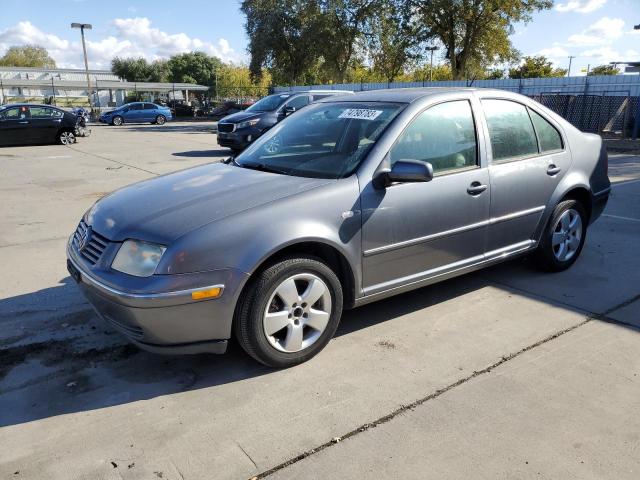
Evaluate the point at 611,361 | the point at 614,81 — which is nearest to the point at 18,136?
the point at 611,361

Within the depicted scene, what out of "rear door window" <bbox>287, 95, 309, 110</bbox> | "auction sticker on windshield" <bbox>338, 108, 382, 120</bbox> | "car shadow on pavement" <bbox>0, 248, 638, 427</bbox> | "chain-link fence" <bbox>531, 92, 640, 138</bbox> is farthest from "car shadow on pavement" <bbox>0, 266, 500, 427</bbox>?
"chain-link fence" <bbox>531, 92, 640, 138</bbox>

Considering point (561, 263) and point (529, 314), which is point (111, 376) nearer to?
point (529, 314)

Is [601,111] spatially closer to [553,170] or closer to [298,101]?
[298,101]

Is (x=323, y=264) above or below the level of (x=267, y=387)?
above

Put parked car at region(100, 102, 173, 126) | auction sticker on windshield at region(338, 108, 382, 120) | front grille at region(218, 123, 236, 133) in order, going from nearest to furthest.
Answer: auction sticker on windshield at region(338, 108, 382, 120) → front grille at region(218, 123, 236, 133) → parked car at region(100, 102, 173, 126)

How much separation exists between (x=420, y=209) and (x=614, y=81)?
74.3 ft

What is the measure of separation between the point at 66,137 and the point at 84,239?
695 inches

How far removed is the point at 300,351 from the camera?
3260mm

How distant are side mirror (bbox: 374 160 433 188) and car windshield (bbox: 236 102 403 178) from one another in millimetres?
199

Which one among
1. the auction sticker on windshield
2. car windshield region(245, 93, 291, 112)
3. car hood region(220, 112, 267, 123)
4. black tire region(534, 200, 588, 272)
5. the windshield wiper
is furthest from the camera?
car windshield region(245, 93, 291, 112)

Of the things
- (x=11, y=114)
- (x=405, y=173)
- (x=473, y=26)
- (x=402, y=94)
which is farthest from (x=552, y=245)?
(x=473, y=26)

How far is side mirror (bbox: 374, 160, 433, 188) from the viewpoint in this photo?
130 inches

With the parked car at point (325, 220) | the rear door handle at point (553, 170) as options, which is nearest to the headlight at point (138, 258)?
the parked car at point (325, 220)

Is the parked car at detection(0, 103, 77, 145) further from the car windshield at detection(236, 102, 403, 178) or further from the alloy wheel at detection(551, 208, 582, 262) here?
the alloy wheel at detection(551, 208, 582, 262)
